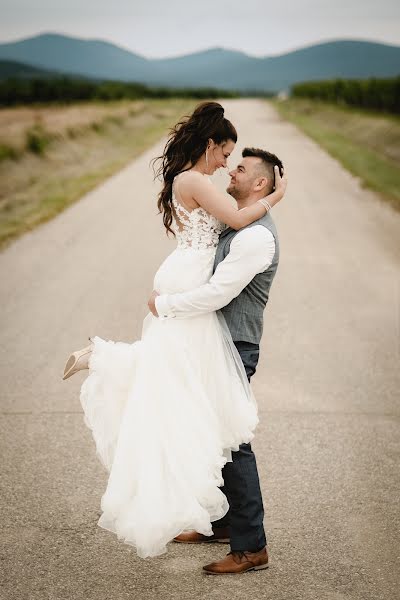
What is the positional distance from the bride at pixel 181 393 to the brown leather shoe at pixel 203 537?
0.51 meters

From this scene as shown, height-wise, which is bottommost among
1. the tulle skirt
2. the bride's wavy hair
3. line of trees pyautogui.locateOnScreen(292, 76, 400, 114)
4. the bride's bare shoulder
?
the tulle skirt

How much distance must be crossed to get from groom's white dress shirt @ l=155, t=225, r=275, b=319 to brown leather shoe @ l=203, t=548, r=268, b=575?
126cm

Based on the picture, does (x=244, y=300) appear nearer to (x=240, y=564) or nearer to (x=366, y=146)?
(x=240, y=564)

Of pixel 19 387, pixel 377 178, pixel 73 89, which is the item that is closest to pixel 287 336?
pixel 19 387

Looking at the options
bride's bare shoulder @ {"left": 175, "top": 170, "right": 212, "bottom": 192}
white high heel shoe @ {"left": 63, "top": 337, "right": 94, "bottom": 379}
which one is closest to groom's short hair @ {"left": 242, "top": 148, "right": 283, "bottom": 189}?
bride's bare shoulder @ {"left": 175, "top": 170, "right": 212, "bottom": 192}

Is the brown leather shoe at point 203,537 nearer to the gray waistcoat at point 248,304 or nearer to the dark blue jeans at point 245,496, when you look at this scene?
the dark blue jeans at point 245,496

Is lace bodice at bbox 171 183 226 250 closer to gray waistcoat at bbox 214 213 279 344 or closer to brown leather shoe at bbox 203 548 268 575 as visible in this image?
gray waistcoat at bbox 214 213 279 344

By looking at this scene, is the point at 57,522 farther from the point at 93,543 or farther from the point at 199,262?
the point at 199,262

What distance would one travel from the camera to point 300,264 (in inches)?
358

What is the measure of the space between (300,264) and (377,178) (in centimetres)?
847

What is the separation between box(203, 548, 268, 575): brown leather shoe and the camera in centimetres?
324

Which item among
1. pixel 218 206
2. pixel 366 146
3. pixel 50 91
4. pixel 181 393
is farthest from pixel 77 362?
pixel 50 91

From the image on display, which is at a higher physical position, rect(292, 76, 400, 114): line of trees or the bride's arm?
rect(292, 76, 400, 114): line of trees

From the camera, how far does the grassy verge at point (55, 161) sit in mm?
13453
